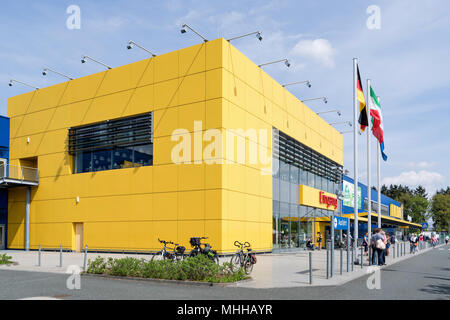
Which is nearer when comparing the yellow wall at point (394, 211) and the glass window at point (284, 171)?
the glass window at point (284, 171)

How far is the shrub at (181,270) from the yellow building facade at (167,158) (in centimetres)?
908

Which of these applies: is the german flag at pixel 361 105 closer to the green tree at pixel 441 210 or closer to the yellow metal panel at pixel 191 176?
the yellow metal panel at pixel 191 176

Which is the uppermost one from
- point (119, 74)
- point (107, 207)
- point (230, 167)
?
point (119, 74)

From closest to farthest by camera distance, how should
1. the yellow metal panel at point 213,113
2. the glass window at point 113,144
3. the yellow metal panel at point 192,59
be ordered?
the yellow metal panel at point 213,113, the yellow metal panel at point 192,59, the glass window at point 113,144

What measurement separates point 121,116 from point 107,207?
5.38 m

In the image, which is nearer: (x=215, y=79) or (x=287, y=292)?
(x=287, y=292)

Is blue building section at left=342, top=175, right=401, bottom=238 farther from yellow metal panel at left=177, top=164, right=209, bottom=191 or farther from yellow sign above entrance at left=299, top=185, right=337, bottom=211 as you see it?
yellow metal panel at left=177, top=164, right=209, bottom=191

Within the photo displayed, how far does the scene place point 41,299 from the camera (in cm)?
958

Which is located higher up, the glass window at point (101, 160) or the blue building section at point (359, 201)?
the glass window at point (101, 160)

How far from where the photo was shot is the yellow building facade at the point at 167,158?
75.3 ft

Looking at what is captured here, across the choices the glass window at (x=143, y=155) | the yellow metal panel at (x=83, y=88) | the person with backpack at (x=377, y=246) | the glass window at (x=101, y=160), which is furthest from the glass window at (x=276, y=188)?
the yellow metal panel at (x=83, y=88)

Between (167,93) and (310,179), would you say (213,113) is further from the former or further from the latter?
(310,179)
